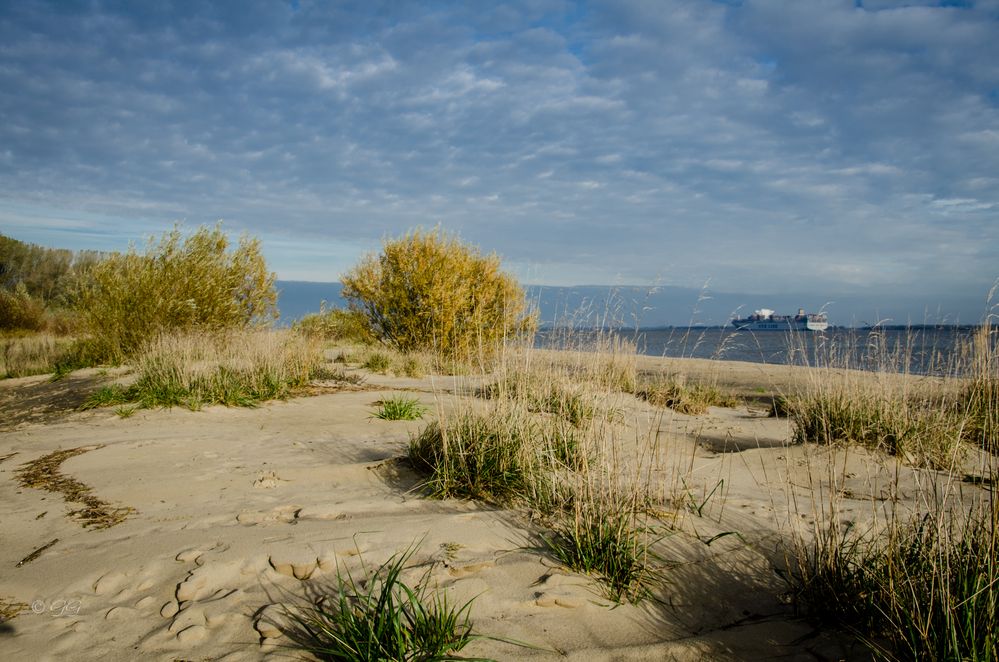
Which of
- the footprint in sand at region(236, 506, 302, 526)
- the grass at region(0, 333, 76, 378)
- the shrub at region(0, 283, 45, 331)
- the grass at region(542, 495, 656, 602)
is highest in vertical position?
the shrub at region(0, 283, 45, 331)

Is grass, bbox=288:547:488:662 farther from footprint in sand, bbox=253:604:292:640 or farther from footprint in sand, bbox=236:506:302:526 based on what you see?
footprint in sand, bbox=236:506:302:526

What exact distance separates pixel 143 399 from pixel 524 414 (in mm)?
6668

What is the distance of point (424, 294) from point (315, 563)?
42.5ft

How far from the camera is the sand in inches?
103

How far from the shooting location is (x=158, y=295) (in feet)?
45.6

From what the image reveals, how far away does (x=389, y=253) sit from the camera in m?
16.5

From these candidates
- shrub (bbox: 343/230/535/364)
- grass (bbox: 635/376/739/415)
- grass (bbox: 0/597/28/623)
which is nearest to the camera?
grass (bbox: 0/597/28/623)

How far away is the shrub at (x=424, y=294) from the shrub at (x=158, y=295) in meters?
3.50

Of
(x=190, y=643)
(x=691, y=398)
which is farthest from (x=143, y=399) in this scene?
(x=691, y=398)

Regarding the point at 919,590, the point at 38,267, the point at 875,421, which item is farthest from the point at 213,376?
the point at 38,267

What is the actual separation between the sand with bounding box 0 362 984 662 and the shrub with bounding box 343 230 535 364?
32.2 ft

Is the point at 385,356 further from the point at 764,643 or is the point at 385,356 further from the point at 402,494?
the point at 764,643

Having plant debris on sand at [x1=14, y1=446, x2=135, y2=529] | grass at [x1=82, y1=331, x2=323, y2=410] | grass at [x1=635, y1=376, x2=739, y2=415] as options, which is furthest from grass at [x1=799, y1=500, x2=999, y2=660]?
grass at [x1=82, y1=331, x2=323, y2=410]

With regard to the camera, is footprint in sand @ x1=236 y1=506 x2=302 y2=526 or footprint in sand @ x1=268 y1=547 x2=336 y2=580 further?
footprint in sand @ x1=236 y1=506 x2=302 y2=526
